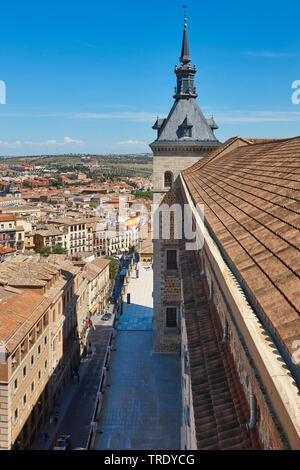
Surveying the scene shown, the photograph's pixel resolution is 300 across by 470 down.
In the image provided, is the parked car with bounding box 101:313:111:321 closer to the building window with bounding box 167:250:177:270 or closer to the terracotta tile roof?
the building window with bounding box 167:250:177:270

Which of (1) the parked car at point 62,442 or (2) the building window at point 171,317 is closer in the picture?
(1) the parked car at point 62,442

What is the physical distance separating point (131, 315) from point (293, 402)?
2987 centimetres

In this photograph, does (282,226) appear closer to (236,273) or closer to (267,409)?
(236,273)

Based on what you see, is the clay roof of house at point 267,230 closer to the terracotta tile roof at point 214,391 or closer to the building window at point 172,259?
the terracotta tile roof at point 214,391

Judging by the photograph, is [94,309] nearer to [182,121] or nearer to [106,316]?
[106,316]

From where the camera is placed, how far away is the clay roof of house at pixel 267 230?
159 inches

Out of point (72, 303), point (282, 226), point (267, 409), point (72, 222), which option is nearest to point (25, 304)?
point (72, 303)

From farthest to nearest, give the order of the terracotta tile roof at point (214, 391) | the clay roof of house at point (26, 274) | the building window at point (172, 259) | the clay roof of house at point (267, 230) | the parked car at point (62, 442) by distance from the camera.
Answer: the building window at point (172, 259), the clay roof of house at point (26, 274), the parked car at point (62, 442), the terracotta tile roof at point (214, 391), the clay roof of house at point (267, 230)

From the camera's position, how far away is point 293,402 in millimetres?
2926

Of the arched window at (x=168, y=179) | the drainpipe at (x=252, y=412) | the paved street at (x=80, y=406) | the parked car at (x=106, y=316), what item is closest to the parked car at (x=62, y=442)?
the paved street at (x=80, y=406)

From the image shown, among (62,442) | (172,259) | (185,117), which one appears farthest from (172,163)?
(62,442)

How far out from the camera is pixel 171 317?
81.1 feet

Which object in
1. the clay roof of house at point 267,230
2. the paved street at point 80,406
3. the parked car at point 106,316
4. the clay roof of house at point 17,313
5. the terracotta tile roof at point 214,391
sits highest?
the clay roof of house at point 267,230

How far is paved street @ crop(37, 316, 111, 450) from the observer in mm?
21172
